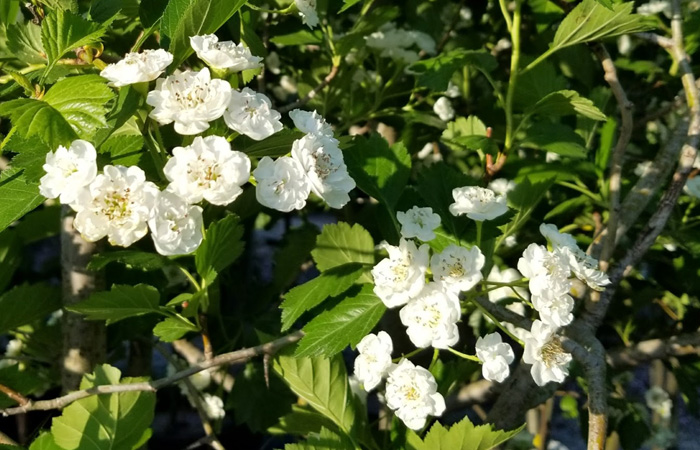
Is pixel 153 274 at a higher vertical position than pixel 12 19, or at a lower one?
lower

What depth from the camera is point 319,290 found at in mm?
755

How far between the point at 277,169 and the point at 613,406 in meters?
1.02

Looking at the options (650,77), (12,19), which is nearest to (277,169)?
(12,19)

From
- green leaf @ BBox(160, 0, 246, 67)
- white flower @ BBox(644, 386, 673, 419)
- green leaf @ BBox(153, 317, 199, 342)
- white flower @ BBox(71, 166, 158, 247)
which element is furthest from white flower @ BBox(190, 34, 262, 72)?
white flower @ BBox(644, 386, 673, 419)

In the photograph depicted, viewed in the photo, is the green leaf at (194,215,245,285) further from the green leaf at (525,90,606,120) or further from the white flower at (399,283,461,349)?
the green leaf at (525,90,606,120)

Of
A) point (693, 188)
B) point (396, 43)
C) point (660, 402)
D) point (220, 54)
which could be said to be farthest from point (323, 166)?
point (660, 402)

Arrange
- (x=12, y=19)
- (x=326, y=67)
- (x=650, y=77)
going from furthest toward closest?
1. (x=650, y=77)
2. (x=326, y=67)
3. (x=12, y=19)

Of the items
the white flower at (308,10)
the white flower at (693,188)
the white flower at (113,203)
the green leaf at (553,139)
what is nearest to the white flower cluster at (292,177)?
the white flower at (113,203)

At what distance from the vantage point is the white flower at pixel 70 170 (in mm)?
552

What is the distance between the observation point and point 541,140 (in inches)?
40.3

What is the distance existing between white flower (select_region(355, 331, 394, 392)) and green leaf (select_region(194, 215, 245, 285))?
7.6 inches

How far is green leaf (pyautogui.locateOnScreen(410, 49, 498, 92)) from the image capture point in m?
0.97

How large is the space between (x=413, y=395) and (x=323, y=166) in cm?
30

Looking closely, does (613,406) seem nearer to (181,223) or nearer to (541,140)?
(541,140)
